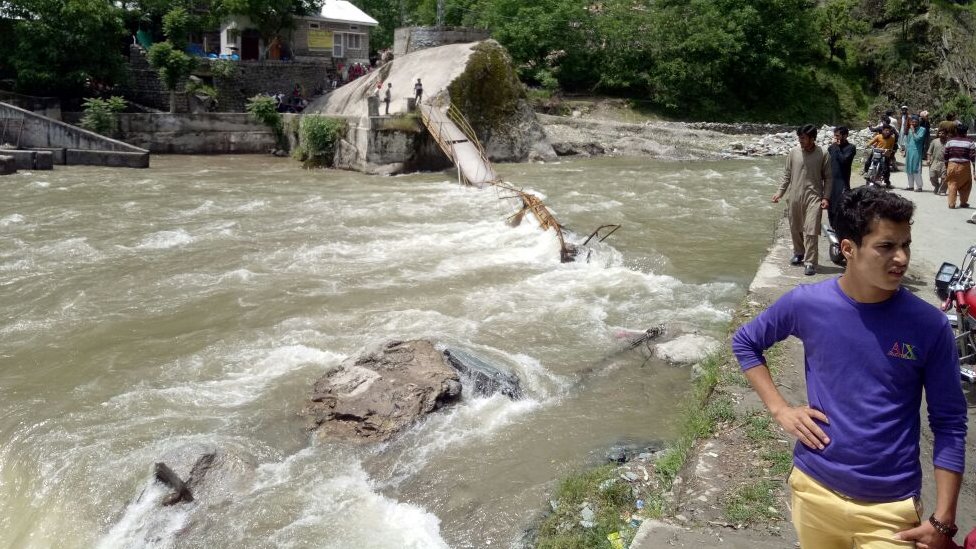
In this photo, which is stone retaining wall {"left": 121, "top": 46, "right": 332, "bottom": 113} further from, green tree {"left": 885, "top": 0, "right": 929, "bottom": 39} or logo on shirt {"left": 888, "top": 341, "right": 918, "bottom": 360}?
logo on shirt {"left": 888, "top": 341, "right": 918, "bottom": 360}

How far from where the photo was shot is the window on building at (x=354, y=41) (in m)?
39.3

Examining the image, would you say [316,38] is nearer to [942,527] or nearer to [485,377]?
[485,377]

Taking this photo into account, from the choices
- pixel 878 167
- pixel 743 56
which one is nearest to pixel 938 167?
pixel 878 167

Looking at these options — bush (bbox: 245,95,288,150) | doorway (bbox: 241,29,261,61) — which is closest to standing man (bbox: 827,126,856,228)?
bush (bbox: 245,95,288,150)

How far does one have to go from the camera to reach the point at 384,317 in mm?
9633

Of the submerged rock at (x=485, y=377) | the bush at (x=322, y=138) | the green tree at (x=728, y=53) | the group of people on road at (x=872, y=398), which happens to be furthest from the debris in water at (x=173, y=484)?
the green tree at (x=728, y=53)

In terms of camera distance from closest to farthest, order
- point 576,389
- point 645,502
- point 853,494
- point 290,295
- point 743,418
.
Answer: point 853,494 < point 645,502 < point 743,418 < point 576,389 < point 290,295

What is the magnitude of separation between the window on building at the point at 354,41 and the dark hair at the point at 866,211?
1536 inches

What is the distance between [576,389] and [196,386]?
3734 millimetres

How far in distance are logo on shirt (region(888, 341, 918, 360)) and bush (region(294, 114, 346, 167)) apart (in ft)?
75.3

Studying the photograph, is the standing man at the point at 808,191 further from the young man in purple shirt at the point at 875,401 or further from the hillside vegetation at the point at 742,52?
the hillside vegetation at the point at 742,52

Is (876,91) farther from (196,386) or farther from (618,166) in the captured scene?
(196,386)

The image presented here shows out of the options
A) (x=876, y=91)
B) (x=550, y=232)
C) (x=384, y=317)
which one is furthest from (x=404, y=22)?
(x=384, y=317)

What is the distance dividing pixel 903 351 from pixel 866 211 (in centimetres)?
51
